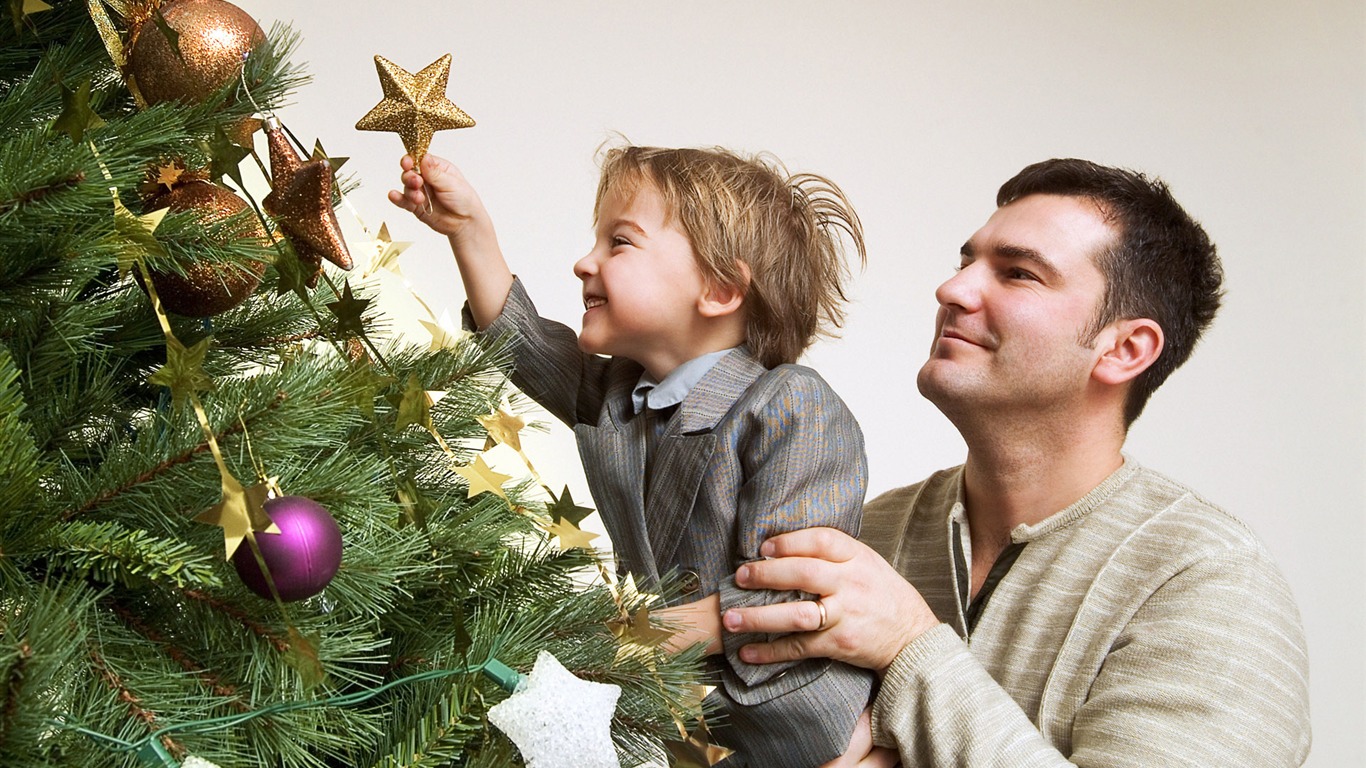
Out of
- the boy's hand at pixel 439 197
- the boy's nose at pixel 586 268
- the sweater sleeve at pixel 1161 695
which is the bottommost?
the sweater sleeve at pixel 1161 695

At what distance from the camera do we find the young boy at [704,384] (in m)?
0.88

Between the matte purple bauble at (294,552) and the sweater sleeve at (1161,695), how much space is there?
57 cm

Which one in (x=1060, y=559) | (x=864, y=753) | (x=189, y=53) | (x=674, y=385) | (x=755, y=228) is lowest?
(x=864, y=753)

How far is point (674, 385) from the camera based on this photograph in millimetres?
941

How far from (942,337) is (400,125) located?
0.56m

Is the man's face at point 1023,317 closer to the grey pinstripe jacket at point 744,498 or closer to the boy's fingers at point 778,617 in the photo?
the grey pinstripe jacket at point 744,498

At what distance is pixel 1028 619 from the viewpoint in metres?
1.01

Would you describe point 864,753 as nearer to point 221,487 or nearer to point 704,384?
point 704,384

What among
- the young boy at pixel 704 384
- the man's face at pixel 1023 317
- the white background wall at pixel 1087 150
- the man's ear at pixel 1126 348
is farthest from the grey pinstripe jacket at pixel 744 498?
the white background wall at pixel 1087 150

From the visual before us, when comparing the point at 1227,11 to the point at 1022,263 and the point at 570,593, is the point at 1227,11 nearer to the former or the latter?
the point at 1022,263

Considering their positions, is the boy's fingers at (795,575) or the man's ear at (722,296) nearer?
the boy's fingers at (795,575)

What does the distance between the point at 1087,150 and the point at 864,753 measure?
161cm

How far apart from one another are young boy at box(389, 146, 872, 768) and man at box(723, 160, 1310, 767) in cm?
3

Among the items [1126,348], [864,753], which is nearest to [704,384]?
[864,753]
